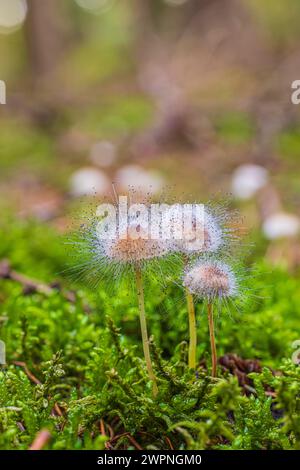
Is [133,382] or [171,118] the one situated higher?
[171,118]

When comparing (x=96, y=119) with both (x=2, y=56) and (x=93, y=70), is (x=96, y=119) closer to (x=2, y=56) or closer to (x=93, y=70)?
(x=93, y=70)

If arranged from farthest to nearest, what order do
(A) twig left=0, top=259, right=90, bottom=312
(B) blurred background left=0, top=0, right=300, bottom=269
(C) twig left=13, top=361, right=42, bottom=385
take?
(B) blurred background left=0, top=0, right=300, bottom=269 < (A) twig left=0, top=259, right=90, bottom=312 < (C) twig left=13, top=361, right=42, bottom=385

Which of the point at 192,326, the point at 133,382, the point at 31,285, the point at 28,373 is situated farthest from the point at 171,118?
the point at 192,326

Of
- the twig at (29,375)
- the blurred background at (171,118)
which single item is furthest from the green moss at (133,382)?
the blurred background at (171,118)

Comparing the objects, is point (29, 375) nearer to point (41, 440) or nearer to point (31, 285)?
point (41, 440)

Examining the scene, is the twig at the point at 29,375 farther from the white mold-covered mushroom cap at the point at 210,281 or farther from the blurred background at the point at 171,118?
the blurred background at the point at 171,118

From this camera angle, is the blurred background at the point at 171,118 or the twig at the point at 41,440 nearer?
the twig at the point at 41,440

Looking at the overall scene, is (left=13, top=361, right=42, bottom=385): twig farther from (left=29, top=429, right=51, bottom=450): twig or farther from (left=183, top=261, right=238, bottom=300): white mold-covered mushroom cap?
(left=183, top=261, right=238, bottom=300): white mold-covered mushroom cap

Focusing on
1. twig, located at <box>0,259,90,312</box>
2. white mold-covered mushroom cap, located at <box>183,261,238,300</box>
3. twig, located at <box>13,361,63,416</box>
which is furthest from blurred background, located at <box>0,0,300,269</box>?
twig, located at <box>13,361,63,416</box>
